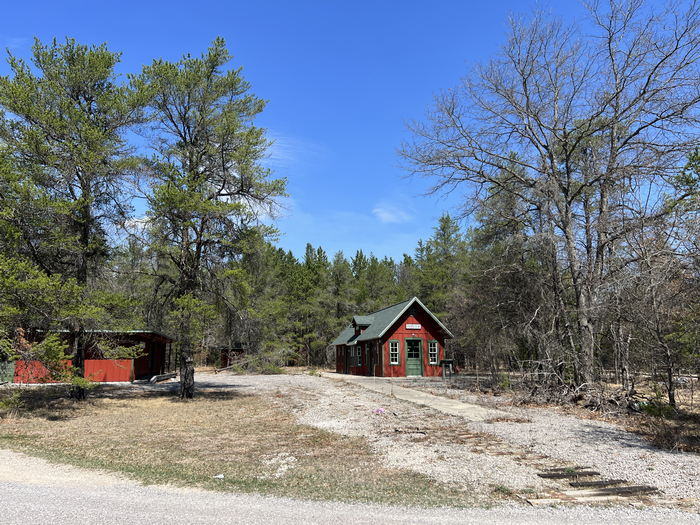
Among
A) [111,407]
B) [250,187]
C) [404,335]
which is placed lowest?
[111,407]

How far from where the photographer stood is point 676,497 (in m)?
5.77

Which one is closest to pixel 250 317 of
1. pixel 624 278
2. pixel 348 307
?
pixel 624 278

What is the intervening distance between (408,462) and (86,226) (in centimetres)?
1347

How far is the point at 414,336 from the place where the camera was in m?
31.7

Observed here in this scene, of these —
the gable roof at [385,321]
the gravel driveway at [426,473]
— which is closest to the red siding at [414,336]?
the gable roof at [385,321]

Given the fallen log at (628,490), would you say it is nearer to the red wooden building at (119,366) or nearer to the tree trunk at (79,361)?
the tree trunk at (79,361)

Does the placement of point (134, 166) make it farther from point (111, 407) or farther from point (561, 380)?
point (561, 380)

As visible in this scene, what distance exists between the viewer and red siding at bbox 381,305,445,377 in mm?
31047

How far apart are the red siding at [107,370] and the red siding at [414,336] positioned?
50.1 ft

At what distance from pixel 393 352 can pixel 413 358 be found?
149 centimetres

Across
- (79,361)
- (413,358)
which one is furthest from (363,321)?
(79,361)

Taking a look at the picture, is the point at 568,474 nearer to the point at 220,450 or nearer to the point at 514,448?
the point at 514,448

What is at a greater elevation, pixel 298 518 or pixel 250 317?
pixel 250 317

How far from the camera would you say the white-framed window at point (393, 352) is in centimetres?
3113
